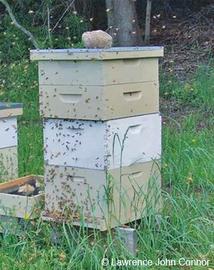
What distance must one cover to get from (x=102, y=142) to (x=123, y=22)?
20.8 ft

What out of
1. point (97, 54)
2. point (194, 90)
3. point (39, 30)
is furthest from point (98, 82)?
point (39, 30)

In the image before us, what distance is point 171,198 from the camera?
3785 mm

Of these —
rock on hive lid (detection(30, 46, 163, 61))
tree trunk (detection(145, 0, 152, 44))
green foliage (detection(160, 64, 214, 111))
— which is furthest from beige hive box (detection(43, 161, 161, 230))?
tree trunk (detection(145, 0, 152, 44))

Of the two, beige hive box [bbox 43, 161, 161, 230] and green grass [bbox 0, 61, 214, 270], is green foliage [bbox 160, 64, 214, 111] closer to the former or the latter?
green grass [bbox 0, 61, 214, 270]

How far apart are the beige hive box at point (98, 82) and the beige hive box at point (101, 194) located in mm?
293

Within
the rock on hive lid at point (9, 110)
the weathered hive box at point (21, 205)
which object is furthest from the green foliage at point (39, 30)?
the weathered hive box at point (21, 205)

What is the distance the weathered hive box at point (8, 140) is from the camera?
4.47 meters

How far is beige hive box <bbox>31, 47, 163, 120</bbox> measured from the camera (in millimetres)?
3371

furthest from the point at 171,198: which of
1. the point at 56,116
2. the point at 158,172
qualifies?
the point at 56,116

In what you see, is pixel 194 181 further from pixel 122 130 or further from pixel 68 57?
pixel 68 57

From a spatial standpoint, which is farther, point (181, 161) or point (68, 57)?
point (181, 161)

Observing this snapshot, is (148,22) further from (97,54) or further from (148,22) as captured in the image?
(97,54)

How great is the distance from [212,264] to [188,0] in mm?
8775

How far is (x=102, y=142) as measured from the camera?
340 centimetres
